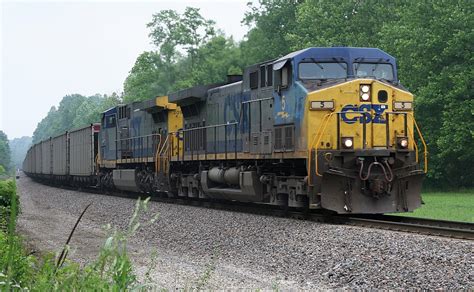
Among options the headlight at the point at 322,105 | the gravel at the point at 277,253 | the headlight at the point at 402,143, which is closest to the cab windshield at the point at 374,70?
the headlight at the point at 322,105

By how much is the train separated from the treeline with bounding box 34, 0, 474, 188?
15.7 meters

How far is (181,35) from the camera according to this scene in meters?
64.4

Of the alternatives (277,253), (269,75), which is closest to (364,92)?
(269,75)

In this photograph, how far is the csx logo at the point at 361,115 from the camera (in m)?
13.3

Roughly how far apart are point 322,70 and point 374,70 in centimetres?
121

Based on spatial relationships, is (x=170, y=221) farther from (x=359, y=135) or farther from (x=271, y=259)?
(x=271, y=259)

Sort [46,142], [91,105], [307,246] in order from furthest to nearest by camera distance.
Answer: [91,105] → [46,142] → [307,246]

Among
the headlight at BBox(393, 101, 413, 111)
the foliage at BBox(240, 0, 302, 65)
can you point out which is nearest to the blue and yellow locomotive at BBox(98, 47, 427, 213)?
the headlight at BBox(393, 101, 413, 111)

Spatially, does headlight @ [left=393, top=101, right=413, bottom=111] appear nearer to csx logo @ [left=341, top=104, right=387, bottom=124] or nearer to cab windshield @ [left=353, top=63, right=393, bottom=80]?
csx logo @ [left=341, top=104, right=387, bottom=124]

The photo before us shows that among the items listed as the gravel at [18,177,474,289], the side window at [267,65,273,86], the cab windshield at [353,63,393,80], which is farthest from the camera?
the side window at [267,65,273,86]

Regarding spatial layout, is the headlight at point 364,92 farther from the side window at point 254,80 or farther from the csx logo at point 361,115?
the side window at point 254,80

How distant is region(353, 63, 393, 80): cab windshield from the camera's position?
14.2 m

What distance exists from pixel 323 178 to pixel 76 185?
27353mm

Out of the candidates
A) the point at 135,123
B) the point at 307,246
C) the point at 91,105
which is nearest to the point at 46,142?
the point at 135,123
